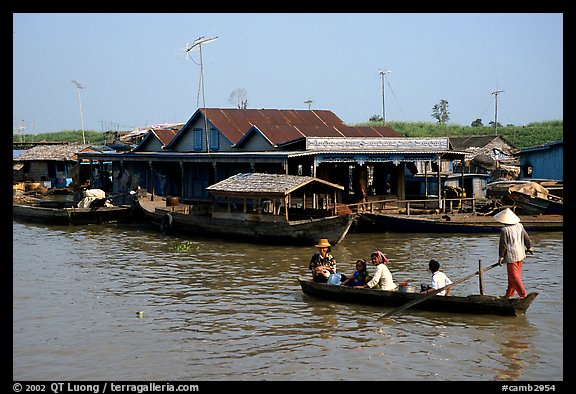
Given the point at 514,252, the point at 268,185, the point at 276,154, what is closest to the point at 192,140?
the point at 276,154

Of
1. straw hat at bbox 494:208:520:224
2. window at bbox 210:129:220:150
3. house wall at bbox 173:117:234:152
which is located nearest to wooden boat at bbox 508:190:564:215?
house wall at bbox 173:117:234:152

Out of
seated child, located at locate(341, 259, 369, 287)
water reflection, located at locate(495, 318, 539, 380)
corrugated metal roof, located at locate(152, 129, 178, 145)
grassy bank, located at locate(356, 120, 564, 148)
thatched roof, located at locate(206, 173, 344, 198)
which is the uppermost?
grassy bank, located at locate(356, 120, 564, 148)

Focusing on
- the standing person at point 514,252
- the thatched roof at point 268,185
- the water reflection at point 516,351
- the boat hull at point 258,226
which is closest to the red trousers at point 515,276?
the standing person at point 514,252

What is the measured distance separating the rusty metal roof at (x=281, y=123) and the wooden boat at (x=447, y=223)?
22.5ft

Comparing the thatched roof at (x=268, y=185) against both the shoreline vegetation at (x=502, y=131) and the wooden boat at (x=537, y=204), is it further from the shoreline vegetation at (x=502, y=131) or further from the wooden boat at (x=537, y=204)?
the shoreline vegetation at (x=502, y=131)

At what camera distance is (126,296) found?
1583cm

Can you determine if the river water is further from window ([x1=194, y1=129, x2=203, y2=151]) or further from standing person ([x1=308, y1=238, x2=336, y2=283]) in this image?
window ([x1=194, y1=129, x2=203, y2=151])

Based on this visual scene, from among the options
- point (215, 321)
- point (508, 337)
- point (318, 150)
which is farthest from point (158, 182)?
point (508, 337)

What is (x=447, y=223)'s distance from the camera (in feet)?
80.3

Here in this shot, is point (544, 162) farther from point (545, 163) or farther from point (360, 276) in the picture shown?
point (360, 276)

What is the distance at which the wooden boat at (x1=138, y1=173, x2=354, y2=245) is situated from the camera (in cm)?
2162

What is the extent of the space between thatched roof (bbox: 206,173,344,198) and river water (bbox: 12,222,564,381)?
1991 mm
